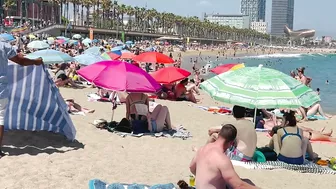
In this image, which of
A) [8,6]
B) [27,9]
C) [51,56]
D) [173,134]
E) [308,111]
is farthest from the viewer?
[27,9]

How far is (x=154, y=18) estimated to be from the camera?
12362cm

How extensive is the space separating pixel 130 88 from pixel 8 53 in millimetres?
2398

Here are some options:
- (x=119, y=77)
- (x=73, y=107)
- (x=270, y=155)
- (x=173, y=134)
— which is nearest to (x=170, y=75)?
(x=73, y=107)

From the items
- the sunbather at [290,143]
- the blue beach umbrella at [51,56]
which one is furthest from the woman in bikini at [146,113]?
the blue beach umbrella at [51,56]

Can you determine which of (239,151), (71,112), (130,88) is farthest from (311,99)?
(71,112)

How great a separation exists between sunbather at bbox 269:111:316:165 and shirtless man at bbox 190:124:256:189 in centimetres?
237

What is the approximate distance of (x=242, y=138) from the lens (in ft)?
19.1

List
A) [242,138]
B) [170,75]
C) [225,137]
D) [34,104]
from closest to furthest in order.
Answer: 1. [225,137]
2. [242,138]
3. [34,104]
4. [170,75]

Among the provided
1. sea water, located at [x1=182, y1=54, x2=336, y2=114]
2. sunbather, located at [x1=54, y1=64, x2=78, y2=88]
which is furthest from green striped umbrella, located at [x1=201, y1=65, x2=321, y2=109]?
sea water, located at [x1=182, y1=54, x2=336, y2=114]

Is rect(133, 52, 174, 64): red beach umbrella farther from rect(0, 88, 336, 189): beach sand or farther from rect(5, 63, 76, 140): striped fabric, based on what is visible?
rect(5, 63, 76, 140): striped fabric

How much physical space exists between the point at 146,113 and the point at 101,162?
2.14 meters

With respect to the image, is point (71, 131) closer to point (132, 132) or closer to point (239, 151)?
point (132, 132)

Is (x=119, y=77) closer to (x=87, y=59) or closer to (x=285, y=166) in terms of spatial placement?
(x=285, y=166)

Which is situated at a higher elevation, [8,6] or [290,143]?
[8,6]
